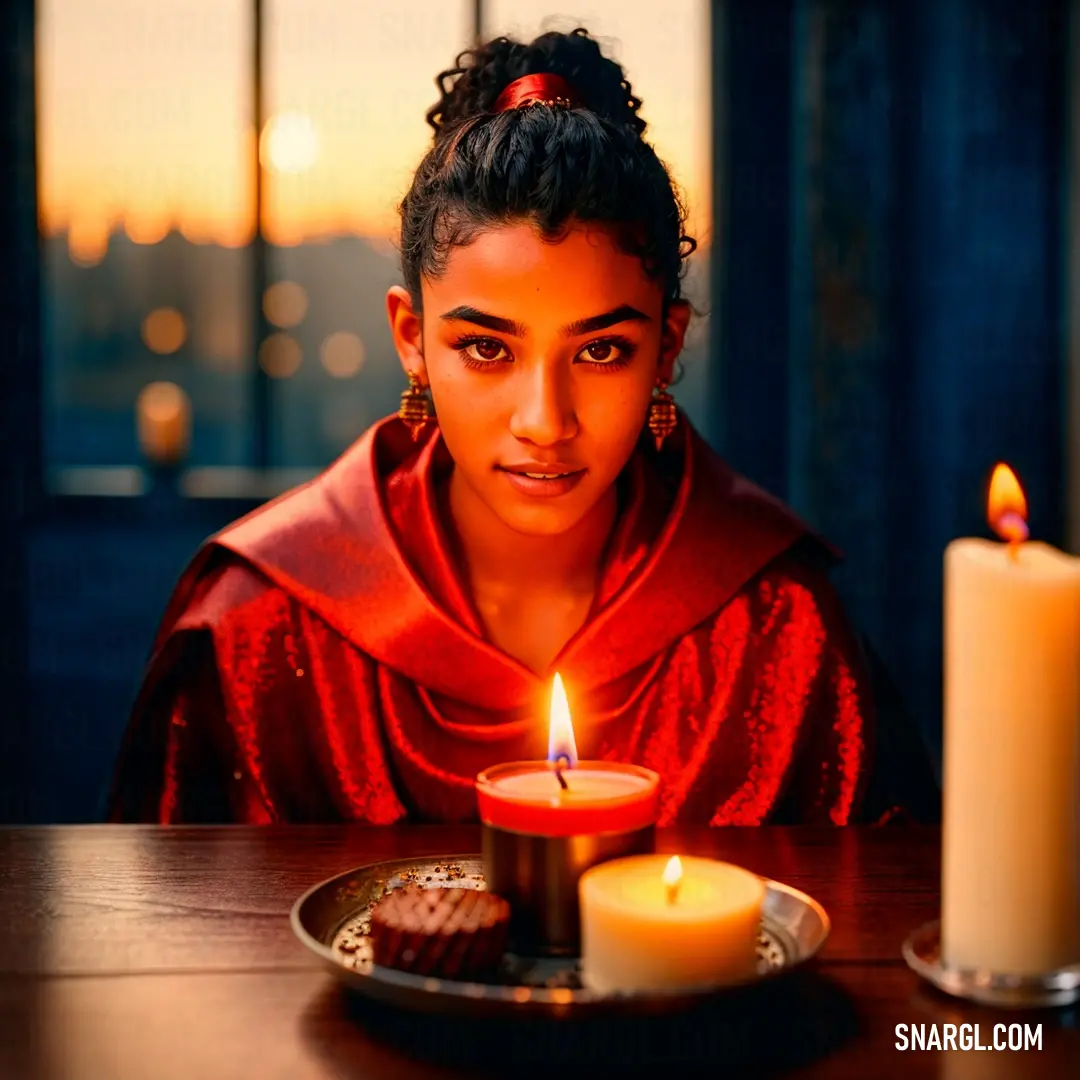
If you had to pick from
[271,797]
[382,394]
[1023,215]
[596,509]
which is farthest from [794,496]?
[271,797]

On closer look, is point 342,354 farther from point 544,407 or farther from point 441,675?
point 544,407

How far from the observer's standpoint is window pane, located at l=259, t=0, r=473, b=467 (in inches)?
116

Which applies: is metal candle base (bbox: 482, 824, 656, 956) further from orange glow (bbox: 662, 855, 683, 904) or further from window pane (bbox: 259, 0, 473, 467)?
window pane (bbox: 259, 0, 473, 467)

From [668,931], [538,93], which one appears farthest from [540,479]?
[668,931]

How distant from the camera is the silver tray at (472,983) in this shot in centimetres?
58

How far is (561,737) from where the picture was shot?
0.75 metres

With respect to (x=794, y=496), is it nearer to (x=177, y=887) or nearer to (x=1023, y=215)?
(x=1023, y=215)

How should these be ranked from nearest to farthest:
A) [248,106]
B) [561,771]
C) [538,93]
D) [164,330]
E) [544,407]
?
1. [561,771]
2. [544,407]
3. [538,93]
4. [248,106]
5. [164,330]

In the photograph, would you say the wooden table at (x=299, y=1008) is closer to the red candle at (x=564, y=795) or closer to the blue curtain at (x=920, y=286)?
the red candle at (x=564, y=795)

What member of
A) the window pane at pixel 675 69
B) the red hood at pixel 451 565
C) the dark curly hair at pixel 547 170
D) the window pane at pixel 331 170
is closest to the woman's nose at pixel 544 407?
the dark curly hair at pixel 547 170

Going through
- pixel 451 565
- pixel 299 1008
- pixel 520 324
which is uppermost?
pixel 520 324

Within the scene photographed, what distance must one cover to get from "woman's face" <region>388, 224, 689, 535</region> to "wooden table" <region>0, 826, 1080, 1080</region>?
1.30 feet

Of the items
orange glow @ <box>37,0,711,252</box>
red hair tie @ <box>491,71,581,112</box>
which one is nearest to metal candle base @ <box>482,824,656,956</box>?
red hair tie @ <box>491,71,581,112</box>

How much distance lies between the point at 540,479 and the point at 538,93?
364 mm
